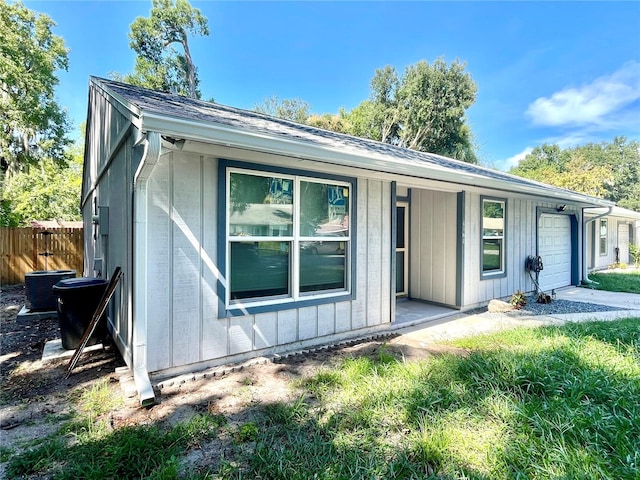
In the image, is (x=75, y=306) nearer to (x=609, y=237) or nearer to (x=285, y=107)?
(x=609, y=237)

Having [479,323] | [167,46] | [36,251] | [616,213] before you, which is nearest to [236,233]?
[479,323]

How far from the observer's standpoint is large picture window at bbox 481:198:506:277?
272 inches

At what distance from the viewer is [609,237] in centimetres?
1510

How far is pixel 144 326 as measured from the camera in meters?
3.17

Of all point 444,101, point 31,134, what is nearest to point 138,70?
point 31,134

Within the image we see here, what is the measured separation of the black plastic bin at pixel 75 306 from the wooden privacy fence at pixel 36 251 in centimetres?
730

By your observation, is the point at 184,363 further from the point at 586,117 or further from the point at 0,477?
the point at 586,117

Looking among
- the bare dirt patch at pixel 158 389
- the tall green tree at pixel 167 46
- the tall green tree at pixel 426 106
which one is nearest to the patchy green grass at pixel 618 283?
the bare dirt patch at pixel 158 389

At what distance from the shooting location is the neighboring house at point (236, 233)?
3.23 meters

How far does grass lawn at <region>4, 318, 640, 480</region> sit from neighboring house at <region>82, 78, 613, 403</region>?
0.75m

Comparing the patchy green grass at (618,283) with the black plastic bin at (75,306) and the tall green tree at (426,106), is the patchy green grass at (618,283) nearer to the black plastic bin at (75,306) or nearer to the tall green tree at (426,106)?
the black plastic bin at (75,306)

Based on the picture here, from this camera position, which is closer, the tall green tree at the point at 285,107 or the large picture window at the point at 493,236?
the large picture window at the point at 493,236

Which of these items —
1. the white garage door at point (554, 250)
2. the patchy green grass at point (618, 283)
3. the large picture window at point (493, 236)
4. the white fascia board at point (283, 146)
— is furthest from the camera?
the patchy green grass at point (618, 283)

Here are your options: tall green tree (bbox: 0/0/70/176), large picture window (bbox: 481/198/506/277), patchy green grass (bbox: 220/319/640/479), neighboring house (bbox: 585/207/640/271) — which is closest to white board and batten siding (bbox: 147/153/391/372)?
patchy green grass (bbox: 220/319/640/479)
